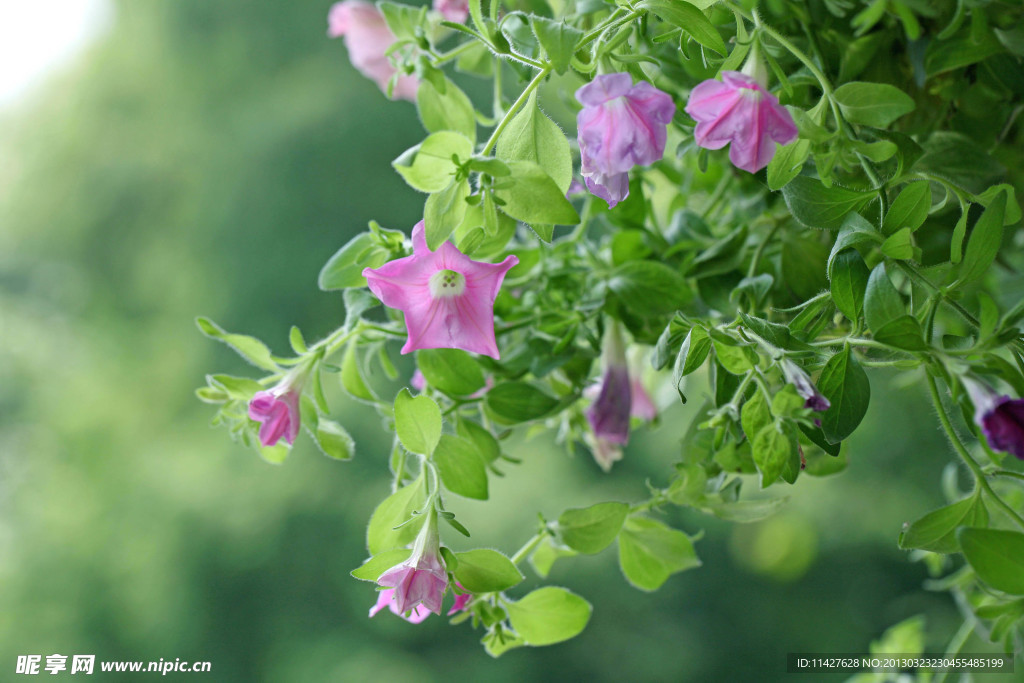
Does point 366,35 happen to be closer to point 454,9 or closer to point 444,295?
point 454,9

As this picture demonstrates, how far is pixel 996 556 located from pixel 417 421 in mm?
162

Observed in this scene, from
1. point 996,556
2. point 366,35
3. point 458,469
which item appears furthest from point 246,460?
point 996,556

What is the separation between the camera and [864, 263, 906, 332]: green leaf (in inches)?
8.8

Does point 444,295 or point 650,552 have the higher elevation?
point 444,295

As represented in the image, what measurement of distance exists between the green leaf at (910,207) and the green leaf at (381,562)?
0.57ft

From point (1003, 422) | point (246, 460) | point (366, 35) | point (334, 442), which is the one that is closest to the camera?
point (1003, 422)

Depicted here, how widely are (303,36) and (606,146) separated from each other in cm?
247

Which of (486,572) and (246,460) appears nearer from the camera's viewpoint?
(486,572)

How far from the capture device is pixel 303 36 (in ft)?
8.04

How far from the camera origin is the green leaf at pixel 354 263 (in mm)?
269

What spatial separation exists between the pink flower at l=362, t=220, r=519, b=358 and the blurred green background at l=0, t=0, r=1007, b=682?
1714mm

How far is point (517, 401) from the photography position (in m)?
0.32

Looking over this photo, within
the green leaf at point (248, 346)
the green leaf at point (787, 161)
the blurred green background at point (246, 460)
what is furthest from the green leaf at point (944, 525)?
the blurred green background at point (246, 460)

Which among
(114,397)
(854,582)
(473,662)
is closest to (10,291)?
(114,397)
